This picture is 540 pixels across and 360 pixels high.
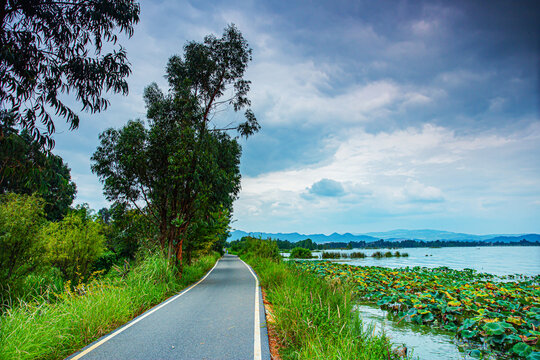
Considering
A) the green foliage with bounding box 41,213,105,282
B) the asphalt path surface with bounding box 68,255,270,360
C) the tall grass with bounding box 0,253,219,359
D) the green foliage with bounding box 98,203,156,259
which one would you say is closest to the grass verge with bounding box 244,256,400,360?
the asphalt path surface with bounding box 68,255,270,360

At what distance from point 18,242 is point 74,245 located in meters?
4.69

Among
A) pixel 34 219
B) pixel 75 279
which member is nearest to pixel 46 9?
pixel 34 219

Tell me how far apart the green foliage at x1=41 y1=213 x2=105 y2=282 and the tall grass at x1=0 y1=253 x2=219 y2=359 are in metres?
7.42

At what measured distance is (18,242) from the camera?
12.0 metres

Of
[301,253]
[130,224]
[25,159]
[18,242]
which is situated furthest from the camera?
[301,253]

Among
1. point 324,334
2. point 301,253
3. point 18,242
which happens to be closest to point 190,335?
point 324,334

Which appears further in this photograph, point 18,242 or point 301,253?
point 301,253

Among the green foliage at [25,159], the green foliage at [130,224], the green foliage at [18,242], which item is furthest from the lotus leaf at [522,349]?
the green foliage at [130,224]

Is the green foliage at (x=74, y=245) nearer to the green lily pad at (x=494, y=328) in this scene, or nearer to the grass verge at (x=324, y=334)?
the grass verge at (x=324, y=334)

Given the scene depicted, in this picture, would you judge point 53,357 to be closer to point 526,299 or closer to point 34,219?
point 34,219

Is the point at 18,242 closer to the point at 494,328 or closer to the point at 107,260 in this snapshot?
the point at 494,328

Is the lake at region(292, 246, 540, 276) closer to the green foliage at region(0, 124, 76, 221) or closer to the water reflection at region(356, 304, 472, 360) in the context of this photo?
the water reflection at region(356, 304, 472, 360)

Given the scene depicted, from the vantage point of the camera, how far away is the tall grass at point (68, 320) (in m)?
4.83

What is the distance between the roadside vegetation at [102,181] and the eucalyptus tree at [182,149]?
6 cm
